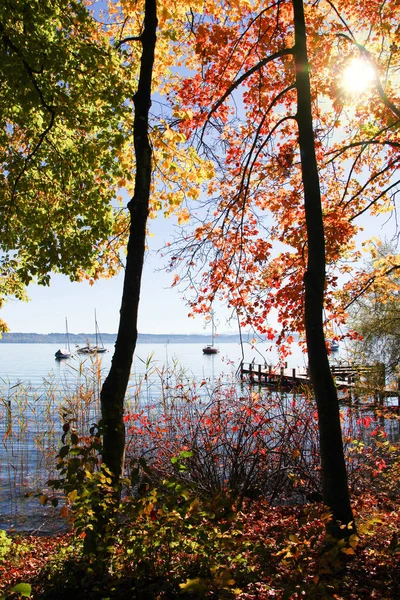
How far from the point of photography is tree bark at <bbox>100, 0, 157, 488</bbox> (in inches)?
158

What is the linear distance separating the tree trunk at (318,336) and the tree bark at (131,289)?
1658 millimetres

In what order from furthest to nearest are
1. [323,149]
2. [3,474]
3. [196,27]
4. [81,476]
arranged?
[3,474] → [323,149] → [196,27] → [81,476]

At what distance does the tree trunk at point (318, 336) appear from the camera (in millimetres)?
4547

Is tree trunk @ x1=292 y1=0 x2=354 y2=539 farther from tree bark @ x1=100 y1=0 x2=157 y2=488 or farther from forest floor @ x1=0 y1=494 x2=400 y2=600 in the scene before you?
tree bark @ x1=100 y1=0 x2=157 y2=488

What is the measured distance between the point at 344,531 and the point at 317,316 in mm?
2114

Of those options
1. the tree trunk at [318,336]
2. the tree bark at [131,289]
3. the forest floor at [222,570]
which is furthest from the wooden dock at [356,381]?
the forest floor at [222,570]

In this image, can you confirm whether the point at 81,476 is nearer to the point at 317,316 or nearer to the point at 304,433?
the point at 317,316

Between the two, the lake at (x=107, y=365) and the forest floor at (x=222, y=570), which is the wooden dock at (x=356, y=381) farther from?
the forest floor at (x=222, y=570)

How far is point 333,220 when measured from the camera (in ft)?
25.8

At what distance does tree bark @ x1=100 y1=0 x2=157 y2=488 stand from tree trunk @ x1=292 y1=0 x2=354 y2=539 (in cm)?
166

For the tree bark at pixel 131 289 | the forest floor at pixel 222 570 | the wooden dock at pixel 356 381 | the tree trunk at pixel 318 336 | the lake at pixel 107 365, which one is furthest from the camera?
the lake at pixel 107 365

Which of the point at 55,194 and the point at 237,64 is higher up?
the point at 237,64

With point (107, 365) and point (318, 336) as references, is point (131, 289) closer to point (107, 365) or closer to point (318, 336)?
point (318, 336)

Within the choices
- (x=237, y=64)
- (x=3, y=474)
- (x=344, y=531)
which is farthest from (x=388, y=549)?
(x=3, y=474)
